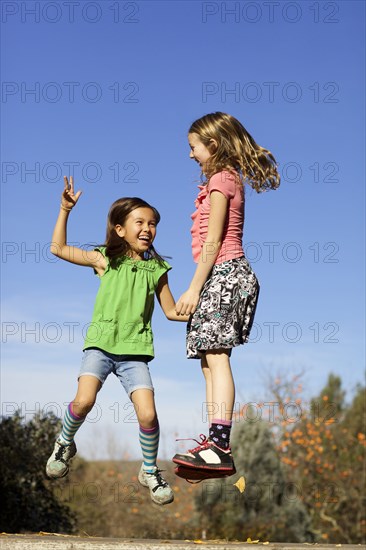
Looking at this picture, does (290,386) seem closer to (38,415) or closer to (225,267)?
(38,415)

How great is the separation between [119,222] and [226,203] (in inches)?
31.4

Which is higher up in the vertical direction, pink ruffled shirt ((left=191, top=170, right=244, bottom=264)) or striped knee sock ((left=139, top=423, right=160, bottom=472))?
pink ruffled shirt ((left=191, top=170, right=244, bottom=264))

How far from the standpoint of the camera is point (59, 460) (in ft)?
14.8

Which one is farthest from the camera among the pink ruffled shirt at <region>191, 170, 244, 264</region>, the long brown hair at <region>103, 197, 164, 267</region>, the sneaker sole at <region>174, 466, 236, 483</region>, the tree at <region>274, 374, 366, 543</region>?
the tree at <region>274, 374, 366, 543</region>

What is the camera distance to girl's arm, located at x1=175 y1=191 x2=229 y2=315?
166 inches

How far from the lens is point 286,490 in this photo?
14641 mm

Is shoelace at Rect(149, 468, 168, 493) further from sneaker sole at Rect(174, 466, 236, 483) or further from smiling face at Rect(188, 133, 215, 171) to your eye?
smiling face at Rect(188, 133, 215, 171)

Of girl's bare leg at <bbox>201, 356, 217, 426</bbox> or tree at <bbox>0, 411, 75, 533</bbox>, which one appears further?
tree at <bbox>0, 411, 75, 533</bbox>

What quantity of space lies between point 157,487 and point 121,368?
702 mm

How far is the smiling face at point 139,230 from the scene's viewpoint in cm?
472

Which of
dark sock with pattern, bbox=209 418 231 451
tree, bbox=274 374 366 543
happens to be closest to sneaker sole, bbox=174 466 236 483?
dark sock with pattern, bbox=209 418 231 451

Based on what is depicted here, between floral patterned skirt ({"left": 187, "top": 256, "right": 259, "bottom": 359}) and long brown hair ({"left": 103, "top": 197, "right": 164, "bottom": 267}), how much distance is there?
57 centimetres

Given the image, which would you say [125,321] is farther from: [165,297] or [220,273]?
[220,273]

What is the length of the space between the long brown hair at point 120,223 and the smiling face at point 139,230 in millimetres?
28
